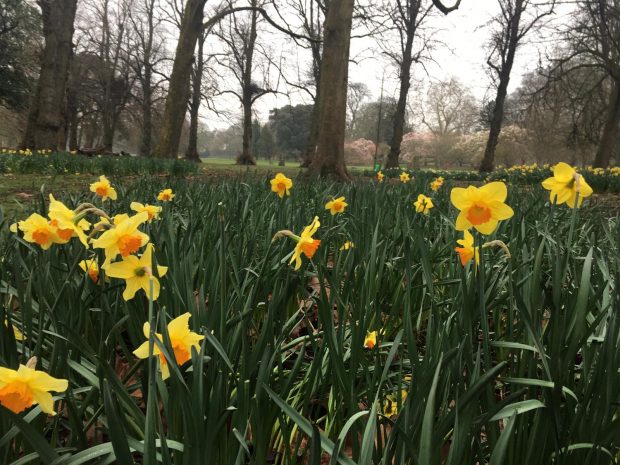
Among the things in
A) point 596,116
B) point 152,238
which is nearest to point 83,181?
point 152,238

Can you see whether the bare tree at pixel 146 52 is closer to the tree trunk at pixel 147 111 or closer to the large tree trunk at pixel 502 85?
the tree trunk at pixel 147 111

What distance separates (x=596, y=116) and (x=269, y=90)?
15332mm

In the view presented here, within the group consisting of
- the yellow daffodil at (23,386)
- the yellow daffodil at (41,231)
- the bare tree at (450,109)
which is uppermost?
the bare tree at (450,109)

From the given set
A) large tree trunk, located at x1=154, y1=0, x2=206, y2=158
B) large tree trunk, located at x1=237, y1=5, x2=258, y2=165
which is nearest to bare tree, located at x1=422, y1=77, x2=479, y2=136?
large tree trunk, located at x1=237, y1=5, x2=258, y2=165

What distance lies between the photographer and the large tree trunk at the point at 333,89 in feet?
24.1

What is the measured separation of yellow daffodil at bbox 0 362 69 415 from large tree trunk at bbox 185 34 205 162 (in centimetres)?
2118

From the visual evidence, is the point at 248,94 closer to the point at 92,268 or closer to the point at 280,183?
the point at 280,183

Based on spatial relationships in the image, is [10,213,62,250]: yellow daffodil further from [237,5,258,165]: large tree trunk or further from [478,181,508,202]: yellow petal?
[237,5,258,165]: large tree trunk

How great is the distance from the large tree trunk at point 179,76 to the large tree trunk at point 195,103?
10.3 meters

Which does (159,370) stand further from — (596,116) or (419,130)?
(419,130)

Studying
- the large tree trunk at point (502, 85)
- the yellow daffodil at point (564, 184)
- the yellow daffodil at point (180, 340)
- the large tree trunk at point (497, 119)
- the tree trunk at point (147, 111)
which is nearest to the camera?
the yellow daffodil at point (180, 340)

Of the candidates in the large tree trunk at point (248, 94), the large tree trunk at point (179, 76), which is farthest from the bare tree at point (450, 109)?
the large tree trunk at point (179, 76)

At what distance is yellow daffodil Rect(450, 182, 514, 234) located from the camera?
0.96m

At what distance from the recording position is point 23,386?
A: 60 centimetres
